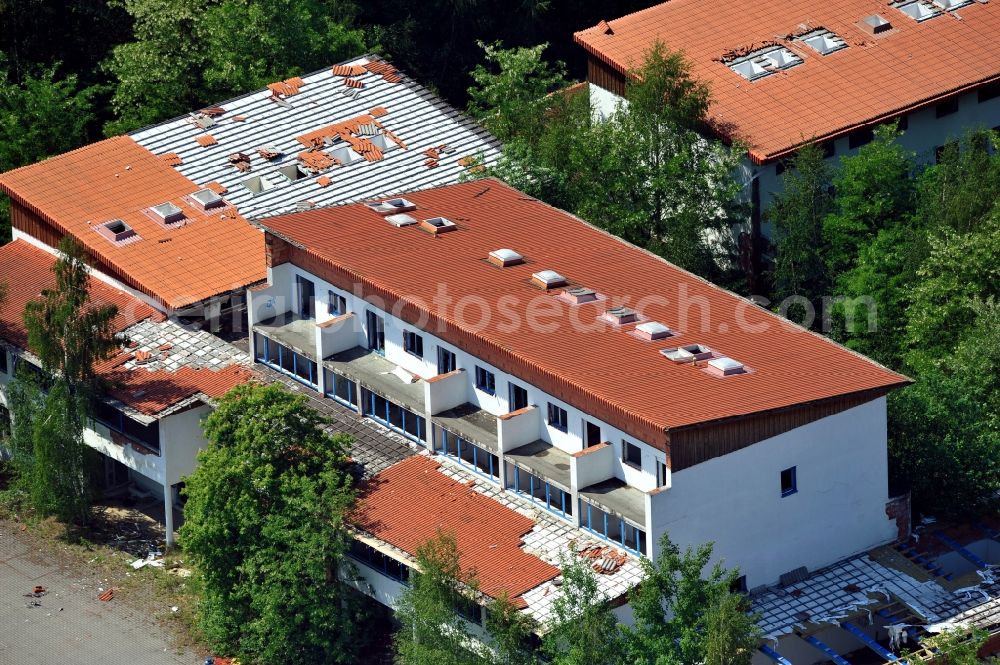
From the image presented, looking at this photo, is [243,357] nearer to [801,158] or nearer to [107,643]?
[107,643]

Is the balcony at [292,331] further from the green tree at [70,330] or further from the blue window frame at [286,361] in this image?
the green tree at [70,330]

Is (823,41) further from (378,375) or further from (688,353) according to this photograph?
(378,375)

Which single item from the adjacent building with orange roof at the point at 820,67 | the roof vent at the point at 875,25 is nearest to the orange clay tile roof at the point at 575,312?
the adjacent building with orange roof at the point at 820,67

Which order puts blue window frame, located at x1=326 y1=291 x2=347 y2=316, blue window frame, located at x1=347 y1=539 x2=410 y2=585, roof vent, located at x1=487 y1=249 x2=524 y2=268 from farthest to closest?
blue window frame, located at x1=326 y1=291 x2=347 y2=316 < roof vent, located at x1=487 y1=249 x2=524 y2=268 < blue window frame, located at x1=347 y1=539 x2=410 y2=585

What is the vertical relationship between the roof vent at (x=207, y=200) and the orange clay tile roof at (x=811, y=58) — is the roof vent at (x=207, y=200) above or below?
below

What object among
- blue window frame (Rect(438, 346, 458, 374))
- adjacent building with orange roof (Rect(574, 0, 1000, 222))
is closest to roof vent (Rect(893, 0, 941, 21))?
adjacent building with orange roof (Rect(574, 0, 1000, 222))

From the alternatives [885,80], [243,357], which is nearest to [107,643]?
[243,357]

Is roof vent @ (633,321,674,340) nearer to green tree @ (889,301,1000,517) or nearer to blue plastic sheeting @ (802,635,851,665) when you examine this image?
green tree @ (889,301,1000,517)
